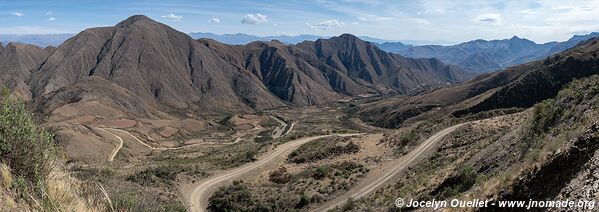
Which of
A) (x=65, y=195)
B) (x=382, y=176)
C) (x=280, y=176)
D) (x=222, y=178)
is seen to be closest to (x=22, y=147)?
(x=65, y=195)

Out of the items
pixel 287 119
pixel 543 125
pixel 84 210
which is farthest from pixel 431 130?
pixel 287 119

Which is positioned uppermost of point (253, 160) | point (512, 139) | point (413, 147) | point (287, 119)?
point (512, 139)

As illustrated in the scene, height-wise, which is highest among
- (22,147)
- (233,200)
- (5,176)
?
(22,147)

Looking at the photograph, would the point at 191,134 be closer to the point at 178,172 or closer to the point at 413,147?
the point at 178,172

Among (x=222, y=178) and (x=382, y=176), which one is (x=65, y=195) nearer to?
(x=382, y=176)

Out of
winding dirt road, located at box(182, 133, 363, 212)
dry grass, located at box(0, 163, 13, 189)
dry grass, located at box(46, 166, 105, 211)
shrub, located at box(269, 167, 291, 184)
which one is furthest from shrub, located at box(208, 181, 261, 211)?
dry grass, located at box(0, 163, 13, 189)

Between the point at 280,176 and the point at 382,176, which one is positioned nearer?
the point at 382,176

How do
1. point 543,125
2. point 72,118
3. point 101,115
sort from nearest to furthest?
point 543,125
point 72,118
point 101,115
